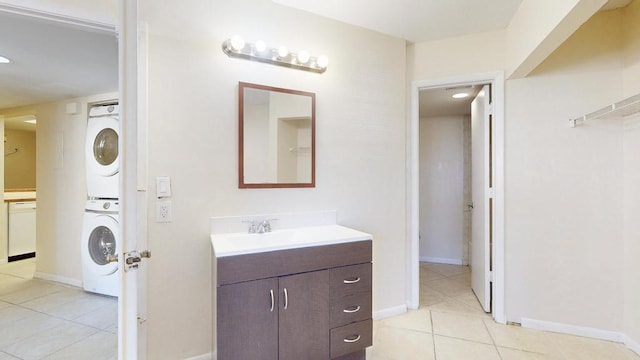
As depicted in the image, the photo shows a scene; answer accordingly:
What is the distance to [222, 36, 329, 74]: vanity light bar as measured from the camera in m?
1.89

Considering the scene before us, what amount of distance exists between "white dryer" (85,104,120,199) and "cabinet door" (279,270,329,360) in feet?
7.01

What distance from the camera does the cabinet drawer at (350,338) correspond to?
1757 millimetres

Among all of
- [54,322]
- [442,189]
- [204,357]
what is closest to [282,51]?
[204,357]

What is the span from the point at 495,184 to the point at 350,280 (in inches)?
63.7

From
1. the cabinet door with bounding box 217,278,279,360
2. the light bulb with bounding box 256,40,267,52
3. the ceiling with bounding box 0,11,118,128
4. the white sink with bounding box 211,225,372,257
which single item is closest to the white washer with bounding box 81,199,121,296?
the ceiling with bounding box 0,11,118,128

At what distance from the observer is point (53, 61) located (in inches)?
96.6

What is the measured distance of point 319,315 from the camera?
171 cm

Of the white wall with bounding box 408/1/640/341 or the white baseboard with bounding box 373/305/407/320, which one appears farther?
the white baseboard with bounding box 373/305/407/320

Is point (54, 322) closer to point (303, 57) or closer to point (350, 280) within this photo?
point (350, 280)

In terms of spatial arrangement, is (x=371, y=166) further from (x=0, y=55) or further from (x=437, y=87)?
(x=0, y=55)

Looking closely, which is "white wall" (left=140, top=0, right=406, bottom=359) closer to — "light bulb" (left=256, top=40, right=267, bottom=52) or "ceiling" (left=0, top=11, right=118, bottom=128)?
"light bulb" (left=256, top=40, right=267, bottom=52)

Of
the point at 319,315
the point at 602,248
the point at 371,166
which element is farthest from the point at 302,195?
the point at 602,248

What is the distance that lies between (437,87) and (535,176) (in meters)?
1.13

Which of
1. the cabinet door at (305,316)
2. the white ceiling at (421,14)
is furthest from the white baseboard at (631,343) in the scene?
the white ceiling at (421,14)
